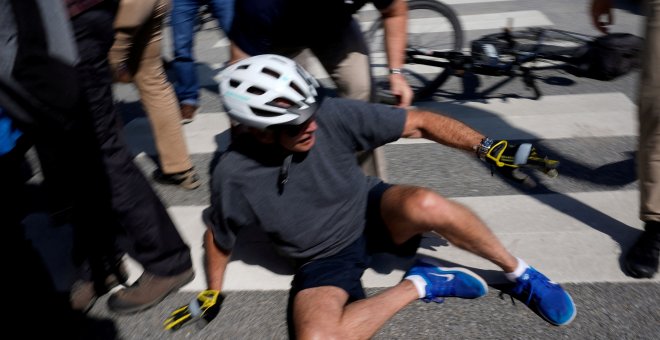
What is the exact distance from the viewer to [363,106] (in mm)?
2459

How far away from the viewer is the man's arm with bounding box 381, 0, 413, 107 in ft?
9.19

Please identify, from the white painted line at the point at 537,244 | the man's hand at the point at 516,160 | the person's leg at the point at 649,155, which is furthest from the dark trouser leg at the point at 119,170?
the person's leg at the point at 649,155

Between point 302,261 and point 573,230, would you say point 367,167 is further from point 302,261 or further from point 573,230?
point 573,230

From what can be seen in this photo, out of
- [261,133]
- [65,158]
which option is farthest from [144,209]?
[261,133]

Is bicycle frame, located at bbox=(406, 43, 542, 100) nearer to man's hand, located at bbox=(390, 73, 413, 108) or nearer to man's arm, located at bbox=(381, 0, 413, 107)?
man's arm, located at bbox=(381, 0, 413, 107)

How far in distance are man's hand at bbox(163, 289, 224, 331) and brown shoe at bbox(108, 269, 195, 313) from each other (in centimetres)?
21

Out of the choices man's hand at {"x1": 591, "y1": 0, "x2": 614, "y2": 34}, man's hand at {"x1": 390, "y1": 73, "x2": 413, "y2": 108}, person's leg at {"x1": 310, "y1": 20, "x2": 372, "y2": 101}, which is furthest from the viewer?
man's hand at {"x1": 591, "y1": 0, "x2": 614, "y2": 34}

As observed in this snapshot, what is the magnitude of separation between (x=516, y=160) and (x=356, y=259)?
2.65 feet

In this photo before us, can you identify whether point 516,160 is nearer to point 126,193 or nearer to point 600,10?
point 600,10

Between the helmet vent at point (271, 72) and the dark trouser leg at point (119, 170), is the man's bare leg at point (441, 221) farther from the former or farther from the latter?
the dark trouser leg at point (119, 170)

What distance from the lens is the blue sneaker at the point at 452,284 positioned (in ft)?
8.26

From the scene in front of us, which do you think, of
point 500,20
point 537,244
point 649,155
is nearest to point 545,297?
point 537,244

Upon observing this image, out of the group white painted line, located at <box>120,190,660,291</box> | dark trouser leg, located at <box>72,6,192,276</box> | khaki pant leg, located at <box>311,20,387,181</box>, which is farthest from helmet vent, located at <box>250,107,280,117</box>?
white painted line, located at <box>120,190,660,291</box>

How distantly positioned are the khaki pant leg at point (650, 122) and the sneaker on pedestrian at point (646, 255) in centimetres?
6
